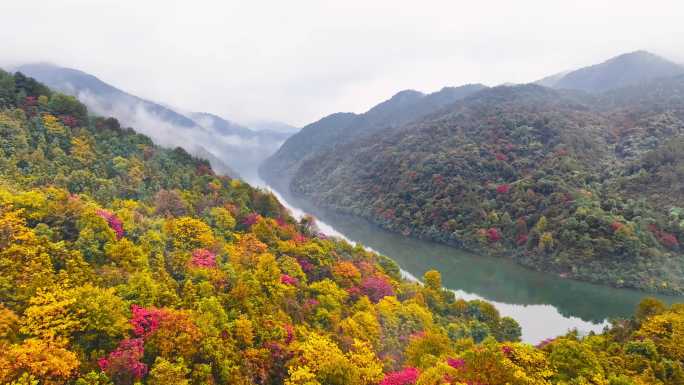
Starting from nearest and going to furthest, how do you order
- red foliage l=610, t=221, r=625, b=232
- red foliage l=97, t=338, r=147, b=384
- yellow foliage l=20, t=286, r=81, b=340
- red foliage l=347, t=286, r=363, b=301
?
red foliage l=97, t=338, r=147, b=384
yellow foliage l=20, t=286, r=81, b=340
red foliage l=347, t=286, r=363, b=301
red foliage l=610, t=221, r=625, b=232

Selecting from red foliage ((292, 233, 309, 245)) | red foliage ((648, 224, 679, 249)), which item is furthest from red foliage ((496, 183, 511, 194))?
red foliage ((292, 233, 309, 245))

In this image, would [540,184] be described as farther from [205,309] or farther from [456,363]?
[205,309]

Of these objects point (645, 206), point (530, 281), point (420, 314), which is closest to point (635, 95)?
point (645, 206)

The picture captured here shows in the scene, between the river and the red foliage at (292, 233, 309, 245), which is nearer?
the red foliage at (292, 233, 309, 245)

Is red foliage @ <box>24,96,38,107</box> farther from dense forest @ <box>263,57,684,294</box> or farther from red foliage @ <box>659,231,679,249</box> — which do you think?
red foliage @ <box>659,231,679,249</box>

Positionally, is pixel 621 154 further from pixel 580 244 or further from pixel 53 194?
pixel 53 194

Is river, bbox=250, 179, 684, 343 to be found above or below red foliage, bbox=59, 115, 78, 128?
below

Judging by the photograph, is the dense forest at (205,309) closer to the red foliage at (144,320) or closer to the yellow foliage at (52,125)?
the red foliage at (144,320)
